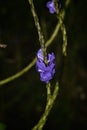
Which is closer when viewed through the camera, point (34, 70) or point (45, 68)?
point (45, 68)

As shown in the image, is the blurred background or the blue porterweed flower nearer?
the blue porterweed flower

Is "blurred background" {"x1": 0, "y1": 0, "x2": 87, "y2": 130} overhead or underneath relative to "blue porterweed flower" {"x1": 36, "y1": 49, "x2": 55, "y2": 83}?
underneath

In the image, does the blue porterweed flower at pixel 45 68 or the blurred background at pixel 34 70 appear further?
the blurred background at pixel 34 70

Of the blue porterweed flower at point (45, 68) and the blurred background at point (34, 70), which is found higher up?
the blue porterweed flower at point (45, 68)

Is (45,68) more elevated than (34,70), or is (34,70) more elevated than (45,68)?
(45,68)

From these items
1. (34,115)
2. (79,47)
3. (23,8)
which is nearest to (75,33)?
(79,47)

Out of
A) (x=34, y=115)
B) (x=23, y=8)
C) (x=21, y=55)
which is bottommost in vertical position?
(x=34, y=115)

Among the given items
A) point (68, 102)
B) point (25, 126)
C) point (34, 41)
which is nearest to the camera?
point (25, 126)

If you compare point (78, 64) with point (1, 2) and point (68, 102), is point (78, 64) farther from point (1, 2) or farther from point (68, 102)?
point (1, 2)
